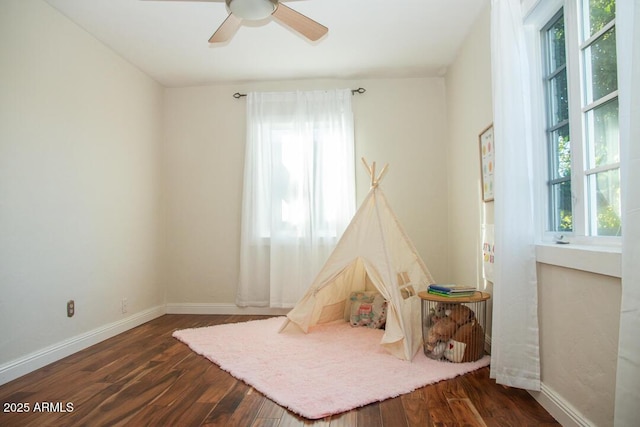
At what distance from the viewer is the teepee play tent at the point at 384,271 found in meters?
2.73

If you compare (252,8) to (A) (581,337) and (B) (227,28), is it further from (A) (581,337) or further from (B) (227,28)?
(A) (581,337)

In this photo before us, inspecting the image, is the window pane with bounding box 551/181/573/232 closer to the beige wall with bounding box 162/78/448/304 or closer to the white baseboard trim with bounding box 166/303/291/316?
the beige wall with bounding box 162/78/448/304

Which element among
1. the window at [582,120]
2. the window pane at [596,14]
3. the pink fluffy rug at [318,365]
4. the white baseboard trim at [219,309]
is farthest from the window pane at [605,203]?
the white baseboard trim at [219,309]

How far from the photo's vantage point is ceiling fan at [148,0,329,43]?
7.04 ft

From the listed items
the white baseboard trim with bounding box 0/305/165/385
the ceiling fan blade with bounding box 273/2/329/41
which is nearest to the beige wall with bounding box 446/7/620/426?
the ceiling fan blade with bounding box 273/2/329/41

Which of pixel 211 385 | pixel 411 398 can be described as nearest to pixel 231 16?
pixel 211 385

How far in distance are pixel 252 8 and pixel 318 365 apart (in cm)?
207

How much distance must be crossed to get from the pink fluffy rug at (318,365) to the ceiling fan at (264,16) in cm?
197

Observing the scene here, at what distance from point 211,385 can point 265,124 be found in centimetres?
263

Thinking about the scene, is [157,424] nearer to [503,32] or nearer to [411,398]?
[411,398]

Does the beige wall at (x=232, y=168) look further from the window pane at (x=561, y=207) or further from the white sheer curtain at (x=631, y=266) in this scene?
the white sheer curtain at (x=631, y=266)

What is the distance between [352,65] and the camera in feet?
12.5

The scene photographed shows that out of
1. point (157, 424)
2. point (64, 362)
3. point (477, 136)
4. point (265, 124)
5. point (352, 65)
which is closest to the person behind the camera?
point (157, 424)

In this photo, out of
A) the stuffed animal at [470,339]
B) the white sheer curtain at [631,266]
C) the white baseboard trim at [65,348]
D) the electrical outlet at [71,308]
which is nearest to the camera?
the white sheer curtain at [631,266]
